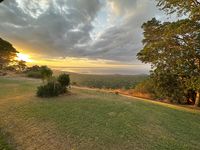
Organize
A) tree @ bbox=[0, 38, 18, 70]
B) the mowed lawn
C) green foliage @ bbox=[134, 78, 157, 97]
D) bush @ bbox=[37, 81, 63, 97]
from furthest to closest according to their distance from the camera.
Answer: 1. tree @ bbox=[0, 38, 18, 70]
2. green foliage @ bbox=[134, 78, 157, 97]
3. bush @ bbox=[37, 81, 63, 97]
4. the mowed lawn

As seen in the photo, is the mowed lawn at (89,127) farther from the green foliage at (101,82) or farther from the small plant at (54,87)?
the green foliage at (101,82)

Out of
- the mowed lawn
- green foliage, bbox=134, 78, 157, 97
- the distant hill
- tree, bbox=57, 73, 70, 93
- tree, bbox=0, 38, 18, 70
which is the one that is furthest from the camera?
tree, bbox=0, 38, 18, 70

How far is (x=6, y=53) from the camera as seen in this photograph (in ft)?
159

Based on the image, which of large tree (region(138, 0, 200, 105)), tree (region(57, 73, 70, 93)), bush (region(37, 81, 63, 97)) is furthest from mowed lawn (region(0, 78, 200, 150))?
large tree (region(138, 0, 200, 105))

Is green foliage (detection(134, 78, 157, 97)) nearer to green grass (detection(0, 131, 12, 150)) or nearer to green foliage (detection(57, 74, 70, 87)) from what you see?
green foliage (detection(57, 74, 70, 87))

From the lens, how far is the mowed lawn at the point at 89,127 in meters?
8.80

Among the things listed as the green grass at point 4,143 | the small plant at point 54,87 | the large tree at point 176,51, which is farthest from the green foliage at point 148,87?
the green grass at point 4,143

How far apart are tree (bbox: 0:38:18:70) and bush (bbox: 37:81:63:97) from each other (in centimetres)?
3310

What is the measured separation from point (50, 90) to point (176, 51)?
11.3m

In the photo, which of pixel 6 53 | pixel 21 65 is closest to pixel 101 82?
pixel 21 65

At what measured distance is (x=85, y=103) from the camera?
47.8 feet

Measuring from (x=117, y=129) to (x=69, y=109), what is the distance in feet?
12.2

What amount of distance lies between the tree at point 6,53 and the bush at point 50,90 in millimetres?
33102

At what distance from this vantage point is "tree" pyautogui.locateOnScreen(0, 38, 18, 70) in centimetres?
4706
